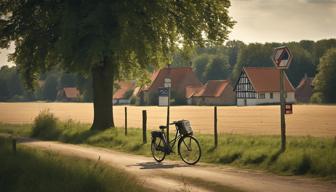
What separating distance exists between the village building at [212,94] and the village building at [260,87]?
244 cm

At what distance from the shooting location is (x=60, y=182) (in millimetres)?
10680

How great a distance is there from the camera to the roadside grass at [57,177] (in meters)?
10.3

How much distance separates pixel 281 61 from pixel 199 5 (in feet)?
38.2

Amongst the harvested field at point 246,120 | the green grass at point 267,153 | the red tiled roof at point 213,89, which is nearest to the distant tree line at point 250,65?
the harvested field at point 246,120

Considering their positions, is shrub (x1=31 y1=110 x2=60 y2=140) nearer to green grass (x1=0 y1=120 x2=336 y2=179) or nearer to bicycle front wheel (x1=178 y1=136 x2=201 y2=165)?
green grass (x1=0 y1=120 x2=336 y2=179)

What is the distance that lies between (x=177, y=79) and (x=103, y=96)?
77.8 meters

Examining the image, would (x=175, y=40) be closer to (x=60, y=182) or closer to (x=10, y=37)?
(x=10, y=37)

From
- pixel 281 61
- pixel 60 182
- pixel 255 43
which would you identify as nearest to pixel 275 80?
pixel 255 43

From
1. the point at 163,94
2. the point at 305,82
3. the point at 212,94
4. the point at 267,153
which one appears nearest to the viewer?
the point at 267,153

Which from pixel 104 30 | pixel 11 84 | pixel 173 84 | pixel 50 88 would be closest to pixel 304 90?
pixel 173 84

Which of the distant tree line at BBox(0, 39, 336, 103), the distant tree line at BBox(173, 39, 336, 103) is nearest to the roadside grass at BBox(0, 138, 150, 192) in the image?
the distant tree line at BBox(0, 39, 336, 103)

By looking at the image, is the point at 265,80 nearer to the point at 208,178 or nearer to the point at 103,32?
the point at 103,32

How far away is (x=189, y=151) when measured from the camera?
17.2 m

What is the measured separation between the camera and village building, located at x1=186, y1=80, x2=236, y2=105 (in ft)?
347
